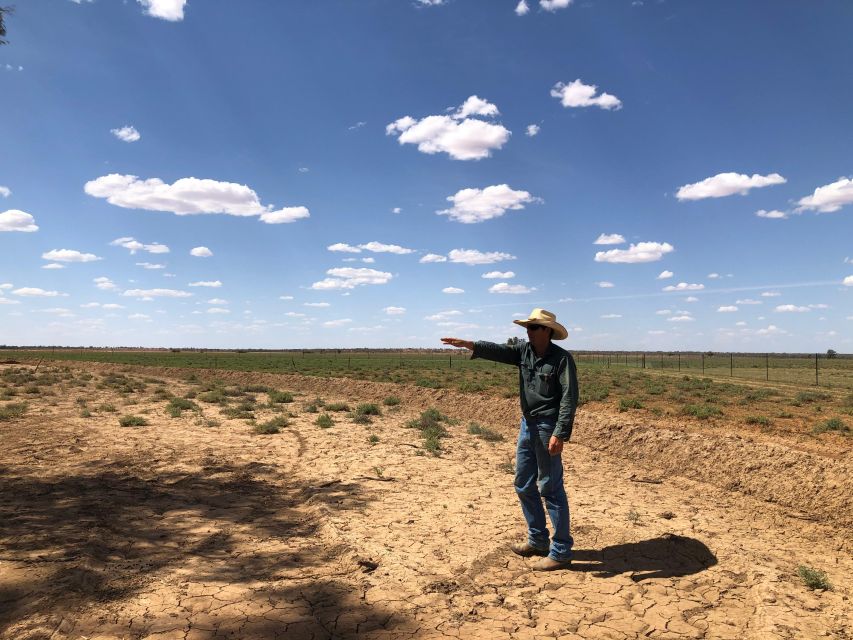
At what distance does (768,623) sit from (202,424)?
1321 centimetres

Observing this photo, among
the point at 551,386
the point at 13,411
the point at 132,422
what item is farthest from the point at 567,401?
the point at 13,411

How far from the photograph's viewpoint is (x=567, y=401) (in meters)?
4.70

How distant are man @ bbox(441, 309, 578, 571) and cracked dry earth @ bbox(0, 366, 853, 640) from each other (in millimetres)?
309

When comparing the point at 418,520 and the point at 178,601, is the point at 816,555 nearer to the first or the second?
the point at 418,520

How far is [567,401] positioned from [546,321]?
31.2 inches

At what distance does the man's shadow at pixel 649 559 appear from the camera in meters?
5.02

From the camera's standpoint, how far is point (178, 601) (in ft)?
14.0

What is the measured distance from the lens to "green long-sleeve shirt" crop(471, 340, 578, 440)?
184 inches

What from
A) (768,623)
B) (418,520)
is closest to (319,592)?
(418,520)

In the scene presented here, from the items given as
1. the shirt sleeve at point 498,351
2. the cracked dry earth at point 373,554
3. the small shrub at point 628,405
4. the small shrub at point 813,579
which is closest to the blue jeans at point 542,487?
the cracked dry earth at point 373,554

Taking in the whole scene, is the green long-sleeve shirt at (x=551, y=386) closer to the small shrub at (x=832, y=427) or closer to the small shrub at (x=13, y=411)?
the small shrub at (x=832, y=427)

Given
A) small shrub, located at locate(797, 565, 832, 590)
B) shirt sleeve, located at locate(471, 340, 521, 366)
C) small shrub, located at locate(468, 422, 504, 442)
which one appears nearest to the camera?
small shrub, located at locate(797, 565, 832, 590)

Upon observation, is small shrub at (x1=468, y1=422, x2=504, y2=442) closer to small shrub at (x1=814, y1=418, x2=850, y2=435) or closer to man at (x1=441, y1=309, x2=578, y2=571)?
man at (x1=441, y1=309, x2=578, y2=571)

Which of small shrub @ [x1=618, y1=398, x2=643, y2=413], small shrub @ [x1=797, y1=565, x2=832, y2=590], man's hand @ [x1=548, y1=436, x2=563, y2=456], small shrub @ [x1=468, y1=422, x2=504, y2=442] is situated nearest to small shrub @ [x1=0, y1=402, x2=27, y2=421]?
small shrub @ [x1=468, y1=422, x2=504, y2=442]
